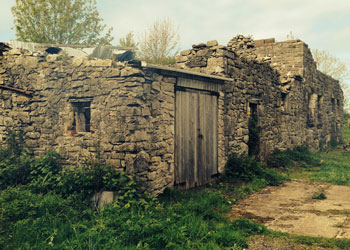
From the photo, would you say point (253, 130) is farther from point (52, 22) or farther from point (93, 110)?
point (52, 22)

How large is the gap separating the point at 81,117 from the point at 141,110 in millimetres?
1530

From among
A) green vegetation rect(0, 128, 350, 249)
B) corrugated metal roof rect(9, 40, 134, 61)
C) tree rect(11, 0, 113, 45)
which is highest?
tree rect(11, 0, 113, 45)

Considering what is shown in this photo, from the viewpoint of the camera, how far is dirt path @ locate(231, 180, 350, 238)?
4609mm

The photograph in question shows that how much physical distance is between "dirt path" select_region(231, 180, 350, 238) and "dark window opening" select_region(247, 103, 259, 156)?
214 centimetres

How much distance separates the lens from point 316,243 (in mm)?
4000

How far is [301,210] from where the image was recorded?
220 inches

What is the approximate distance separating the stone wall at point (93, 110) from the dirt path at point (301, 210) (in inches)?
74.0

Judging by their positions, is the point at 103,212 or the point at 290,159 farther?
the point at 290,159

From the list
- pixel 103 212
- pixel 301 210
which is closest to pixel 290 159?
pixel 301 210

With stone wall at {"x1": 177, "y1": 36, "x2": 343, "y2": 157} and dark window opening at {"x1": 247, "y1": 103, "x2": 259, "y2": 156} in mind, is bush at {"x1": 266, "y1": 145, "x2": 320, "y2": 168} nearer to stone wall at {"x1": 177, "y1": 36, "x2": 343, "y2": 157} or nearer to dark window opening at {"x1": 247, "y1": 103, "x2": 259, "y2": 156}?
stone wall at {"x1": 177, "y1": 36, "x2": 343, "y2": 157}

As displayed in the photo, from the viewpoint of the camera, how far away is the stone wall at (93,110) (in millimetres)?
5477

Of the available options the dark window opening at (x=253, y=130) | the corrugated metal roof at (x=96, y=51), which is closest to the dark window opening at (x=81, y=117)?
the corrugated metal roof at (x=96, y=51)

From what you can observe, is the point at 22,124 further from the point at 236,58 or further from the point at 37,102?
the point at 236,58

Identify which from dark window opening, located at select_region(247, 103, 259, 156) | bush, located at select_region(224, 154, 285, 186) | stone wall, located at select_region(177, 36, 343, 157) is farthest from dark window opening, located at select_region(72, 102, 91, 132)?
dark window opening, located at select_region(247, 103, 259, 156)
